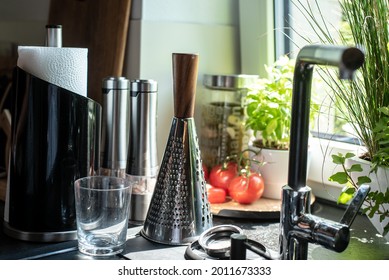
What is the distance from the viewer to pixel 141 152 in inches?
42.9

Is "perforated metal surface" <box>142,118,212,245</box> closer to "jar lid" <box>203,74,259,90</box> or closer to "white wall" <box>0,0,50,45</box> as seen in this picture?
"jar lid" <box>203,74,259,90</box>

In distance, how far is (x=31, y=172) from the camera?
3.18 ft

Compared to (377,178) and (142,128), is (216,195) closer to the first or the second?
(142,128)

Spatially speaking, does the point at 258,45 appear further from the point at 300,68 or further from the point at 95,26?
the point at 300,68

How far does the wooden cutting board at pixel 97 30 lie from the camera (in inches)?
48.8

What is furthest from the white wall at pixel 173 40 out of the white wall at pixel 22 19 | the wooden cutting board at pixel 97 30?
the white wall at pixel 22 19

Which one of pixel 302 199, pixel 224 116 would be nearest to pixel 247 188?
pixel 224 116

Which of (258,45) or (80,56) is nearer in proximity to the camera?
(80,56)

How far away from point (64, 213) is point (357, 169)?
0.45m

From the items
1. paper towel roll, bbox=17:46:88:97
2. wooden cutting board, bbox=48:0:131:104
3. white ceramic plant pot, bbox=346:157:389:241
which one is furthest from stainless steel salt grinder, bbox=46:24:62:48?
white ceramic plant pot, bbox=346:157:389:241

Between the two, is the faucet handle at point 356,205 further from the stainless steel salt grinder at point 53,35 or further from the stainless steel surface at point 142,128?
the stainless steel salt grinder at point 53,35

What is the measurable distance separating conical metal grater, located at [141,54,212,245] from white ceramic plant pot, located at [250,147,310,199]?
0.25 meters
